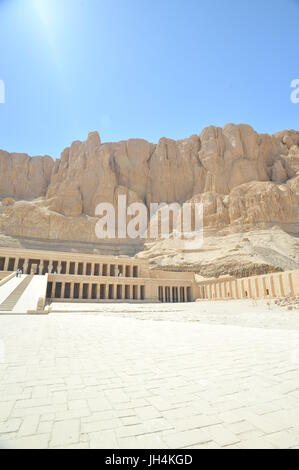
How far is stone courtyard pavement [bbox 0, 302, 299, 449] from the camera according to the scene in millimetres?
1925

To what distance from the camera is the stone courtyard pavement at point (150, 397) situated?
6.31 ft

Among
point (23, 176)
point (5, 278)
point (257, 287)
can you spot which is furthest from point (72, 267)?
point (23, 176)

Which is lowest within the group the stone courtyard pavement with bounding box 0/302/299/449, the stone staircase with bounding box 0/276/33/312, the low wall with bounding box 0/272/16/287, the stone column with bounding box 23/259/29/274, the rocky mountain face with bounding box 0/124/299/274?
Answer: the stone courtyard pavement with bounding box 0/302/299/449

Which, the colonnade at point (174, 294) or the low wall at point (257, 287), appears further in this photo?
the colonnade at point (174, 294)

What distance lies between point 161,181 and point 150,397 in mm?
65842

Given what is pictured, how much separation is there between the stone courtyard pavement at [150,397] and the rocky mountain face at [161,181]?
42960 millimetres

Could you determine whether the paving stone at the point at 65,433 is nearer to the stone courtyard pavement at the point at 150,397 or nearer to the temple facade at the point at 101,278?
the stone courtyard pavement at the point at 150,397

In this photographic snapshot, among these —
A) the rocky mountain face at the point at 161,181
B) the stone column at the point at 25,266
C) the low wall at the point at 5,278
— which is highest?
the rocky mountain face at the point at 161,181

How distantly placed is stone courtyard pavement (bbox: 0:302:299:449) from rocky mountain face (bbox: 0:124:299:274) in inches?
1691

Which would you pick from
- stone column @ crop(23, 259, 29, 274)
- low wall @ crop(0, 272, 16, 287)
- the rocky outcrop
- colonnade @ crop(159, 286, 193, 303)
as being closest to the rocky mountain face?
the rocky outcrop

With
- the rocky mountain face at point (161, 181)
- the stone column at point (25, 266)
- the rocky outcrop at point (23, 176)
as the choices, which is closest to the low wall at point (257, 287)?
the rocky mountain face at point (161, 181)

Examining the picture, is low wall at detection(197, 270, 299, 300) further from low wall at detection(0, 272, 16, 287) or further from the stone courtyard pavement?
low wall at detection(0, 272, 16, 287)

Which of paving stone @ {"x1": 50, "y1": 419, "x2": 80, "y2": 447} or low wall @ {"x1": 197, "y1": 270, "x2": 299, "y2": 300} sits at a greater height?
low wall @ {"x1": 197, "y1": 270, "x2": 299, "y2": 300}

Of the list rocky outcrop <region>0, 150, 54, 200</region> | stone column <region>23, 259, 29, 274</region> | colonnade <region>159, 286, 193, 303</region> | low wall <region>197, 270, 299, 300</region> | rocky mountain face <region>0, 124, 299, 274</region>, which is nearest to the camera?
low wall <region>197, 270, 299, 300</region>
